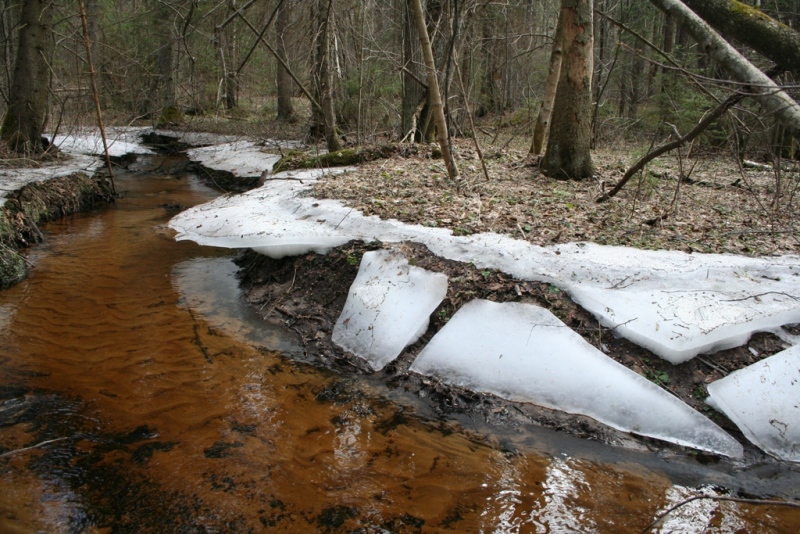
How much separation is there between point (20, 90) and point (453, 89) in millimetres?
9051

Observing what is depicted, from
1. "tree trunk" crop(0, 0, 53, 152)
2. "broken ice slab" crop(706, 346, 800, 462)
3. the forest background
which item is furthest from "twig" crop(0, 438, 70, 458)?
"tree trunk" crop(0, 0, 53, 152)

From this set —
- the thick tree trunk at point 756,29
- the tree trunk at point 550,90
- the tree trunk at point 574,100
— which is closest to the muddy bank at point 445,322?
the thick tree trunk at point 756,29

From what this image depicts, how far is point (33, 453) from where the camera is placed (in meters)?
2.96

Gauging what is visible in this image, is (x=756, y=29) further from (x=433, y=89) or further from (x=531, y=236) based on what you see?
(x=433, y=89)

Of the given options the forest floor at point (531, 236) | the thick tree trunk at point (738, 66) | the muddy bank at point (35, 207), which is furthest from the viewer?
the muddy bank at point (35, 207)

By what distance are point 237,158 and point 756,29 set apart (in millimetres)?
11246

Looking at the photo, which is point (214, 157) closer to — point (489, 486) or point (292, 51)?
point (292, 51)

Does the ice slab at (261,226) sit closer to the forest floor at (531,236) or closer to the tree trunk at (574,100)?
the forest floor at (531,236)

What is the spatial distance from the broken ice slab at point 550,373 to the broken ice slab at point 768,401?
0.19 meters

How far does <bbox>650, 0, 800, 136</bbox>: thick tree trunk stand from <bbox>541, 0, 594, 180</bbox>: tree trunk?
298 centimetres

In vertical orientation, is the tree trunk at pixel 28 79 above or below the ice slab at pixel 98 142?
above

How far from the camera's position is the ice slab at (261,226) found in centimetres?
561

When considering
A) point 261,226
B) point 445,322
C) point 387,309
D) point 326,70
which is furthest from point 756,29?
point 326,70

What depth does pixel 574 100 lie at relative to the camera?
6688 mm
